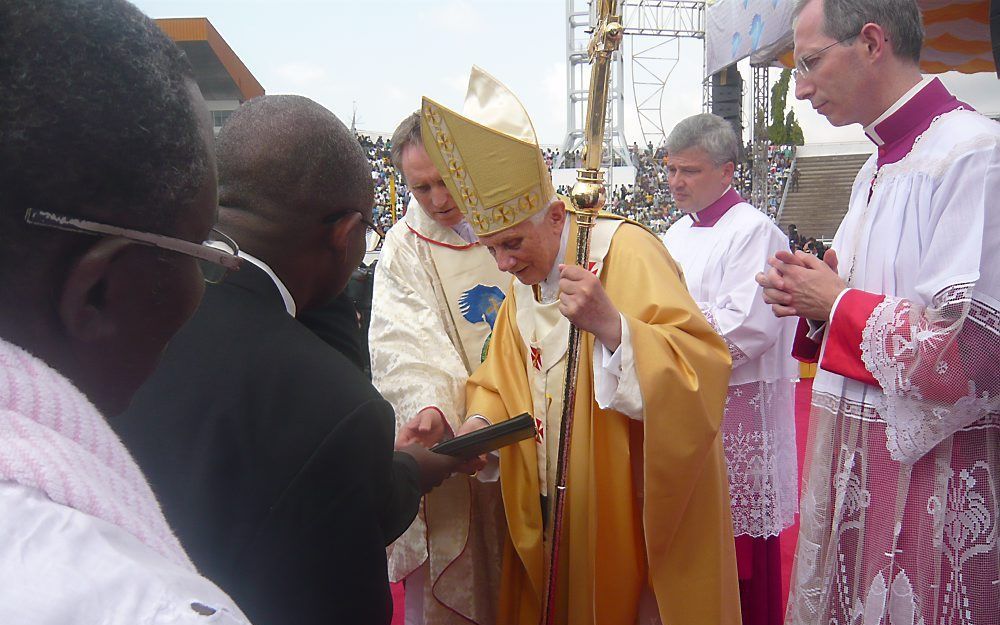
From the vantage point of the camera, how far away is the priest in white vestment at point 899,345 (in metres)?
1.84

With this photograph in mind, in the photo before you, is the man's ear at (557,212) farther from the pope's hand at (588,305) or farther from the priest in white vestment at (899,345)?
the priest in white vestment at (899,345)

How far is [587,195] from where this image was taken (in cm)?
201

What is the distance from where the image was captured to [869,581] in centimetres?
201

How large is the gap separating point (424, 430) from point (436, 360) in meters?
0.39

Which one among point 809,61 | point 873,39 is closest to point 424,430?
point 809,61

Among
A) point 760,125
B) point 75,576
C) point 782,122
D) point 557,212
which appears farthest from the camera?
point 782,122

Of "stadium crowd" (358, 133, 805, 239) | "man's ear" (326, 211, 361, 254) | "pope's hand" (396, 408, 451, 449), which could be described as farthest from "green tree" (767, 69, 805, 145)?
"man's ear" (326, 211, 361, 254)

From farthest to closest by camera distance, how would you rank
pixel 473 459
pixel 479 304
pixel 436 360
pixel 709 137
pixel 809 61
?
pixel 709 137 < pixel 479 304 < pixel 436 360 < pixel 809 61 < pixel 473 459

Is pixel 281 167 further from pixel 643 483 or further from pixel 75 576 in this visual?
pixel 643 483

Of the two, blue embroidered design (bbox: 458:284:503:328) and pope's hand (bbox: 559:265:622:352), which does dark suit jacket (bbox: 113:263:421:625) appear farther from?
blue embroidered design (bbox: 458:284:503:328)

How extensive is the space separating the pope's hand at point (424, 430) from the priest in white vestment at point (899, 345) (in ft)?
3.46

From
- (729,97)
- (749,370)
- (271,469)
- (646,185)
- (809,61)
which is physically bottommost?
(646,185)

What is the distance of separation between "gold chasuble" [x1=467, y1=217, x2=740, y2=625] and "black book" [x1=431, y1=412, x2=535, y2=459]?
0.35 metres

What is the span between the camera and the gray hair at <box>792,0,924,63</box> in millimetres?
2047
